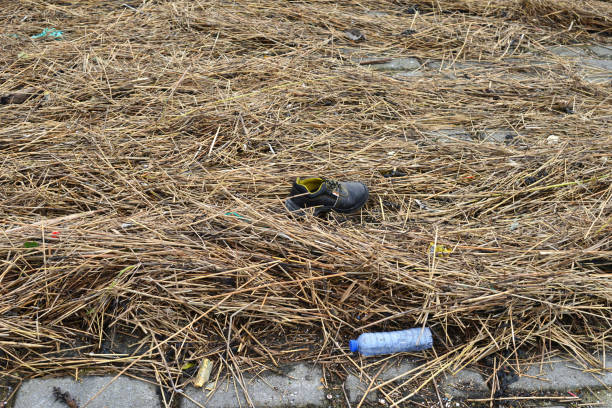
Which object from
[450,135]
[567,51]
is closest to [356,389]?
[450,135]

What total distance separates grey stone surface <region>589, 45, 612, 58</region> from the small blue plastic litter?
12.5ft

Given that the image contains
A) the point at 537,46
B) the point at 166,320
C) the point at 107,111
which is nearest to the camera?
the point at 166,320

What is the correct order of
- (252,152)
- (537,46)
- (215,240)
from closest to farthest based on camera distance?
(215,240)
(252,152)
(537,46)

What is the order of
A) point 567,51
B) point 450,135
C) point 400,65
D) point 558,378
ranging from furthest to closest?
point 567,51 < point 400,65 < point 450,135 < point 558,378

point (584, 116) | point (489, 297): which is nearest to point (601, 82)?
point (584, 116)

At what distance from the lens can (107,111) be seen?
9.45 feet

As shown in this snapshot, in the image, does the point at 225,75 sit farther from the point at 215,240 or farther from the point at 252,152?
the point at 215,240

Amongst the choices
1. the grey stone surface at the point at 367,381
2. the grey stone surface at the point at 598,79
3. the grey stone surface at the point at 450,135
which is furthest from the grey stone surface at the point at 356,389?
the grey stone surface at the point at 598,79

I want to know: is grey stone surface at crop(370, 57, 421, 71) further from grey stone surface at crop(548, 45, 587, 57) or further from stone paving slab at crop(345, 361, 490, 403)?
stone paving slab at crop(345, 361, 490, 403)

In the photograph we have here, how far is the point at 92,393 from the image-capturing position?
159 cm

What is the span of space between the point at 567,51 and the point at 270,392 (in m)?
3.48

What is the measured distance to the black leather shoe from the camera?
7.19ft

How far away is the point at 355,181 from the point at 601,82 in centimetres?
205

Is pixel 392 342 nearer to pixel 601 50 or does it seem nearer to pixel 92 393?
pixel 92 393
